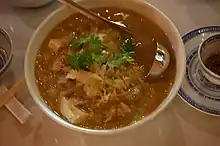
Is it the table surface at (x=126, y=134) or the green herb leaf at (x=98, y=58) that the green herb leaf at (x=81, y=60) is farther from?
the table surface at (x=126, y=134)

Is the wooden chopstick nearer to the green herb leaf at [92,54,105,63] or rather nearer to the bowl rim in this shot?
the green herb leaf at [92,54,105,63]

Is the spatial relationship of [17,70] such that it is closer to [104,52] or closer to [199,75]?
[104,52]

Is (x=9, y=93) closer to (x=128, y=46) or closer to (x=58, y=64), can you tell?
(x=58, y=64)

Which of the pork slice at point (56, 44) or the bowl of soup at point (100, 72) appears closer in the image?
the bowl of soup at point (100, 72)

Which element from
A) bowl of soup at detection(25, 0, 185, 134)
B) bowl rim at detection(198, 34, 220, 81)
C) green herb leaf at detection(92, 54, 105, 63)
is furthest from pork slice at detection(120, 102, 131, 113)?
bowl rim at detection(198, 34, 220, 81)

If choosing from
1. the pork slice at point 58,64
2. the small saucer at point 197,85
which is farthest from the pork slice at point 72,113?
the small saucer at point 197,85

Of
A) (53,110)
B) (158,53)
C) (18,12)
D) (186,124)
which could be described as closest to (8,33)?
(18,12)
